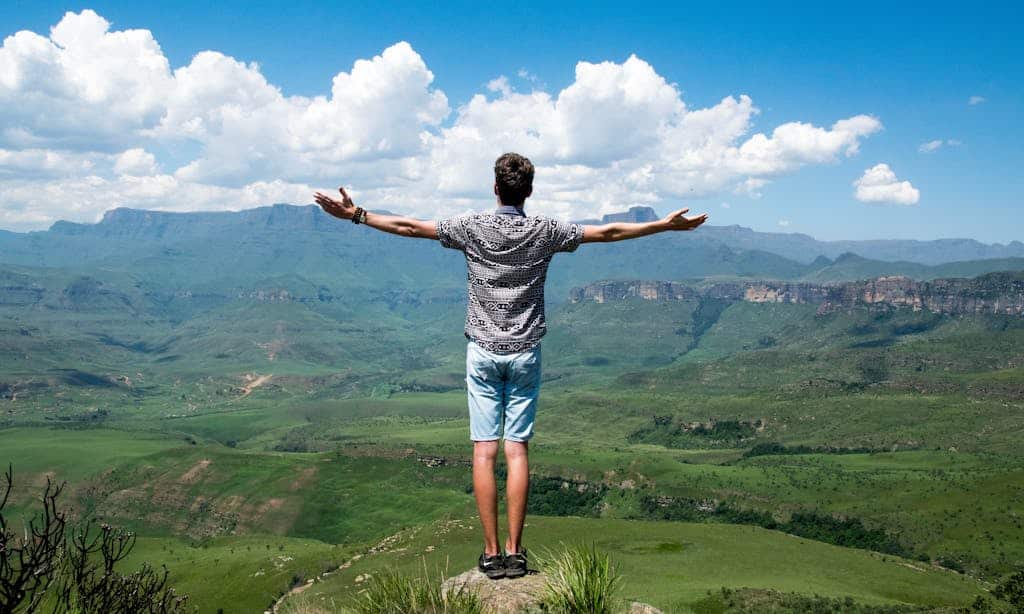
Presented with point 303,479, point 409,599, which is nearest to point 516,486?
point 409,599

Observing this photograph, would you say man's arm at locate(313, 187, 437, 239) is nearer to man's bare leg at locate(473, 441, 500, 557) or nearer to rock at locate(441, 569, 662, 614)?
man's bare leg at locate(473, 441, 500, 557)

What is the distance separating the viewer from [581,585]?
6.46m

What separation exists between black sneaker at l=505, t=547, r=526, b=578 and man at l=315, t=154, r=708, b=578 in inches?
0.4

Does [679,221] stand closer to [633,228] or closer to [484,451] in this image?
[633,228]

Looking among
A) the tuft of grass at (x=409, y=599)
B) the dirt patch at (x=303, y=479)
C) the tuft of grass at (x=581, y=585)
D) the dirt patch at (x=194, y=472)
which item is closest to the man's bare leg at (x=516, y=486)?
the tuft of grass at (x=581, y=585)

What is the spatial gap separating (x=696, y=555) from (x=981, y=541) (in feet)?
132

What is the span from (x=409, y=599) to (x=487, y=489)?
177 centimetres

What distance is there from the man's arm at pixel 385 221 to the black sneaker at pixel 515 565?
12.9 feet

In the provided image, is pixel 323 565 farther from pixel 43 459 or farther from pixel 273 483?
pixel 43 459

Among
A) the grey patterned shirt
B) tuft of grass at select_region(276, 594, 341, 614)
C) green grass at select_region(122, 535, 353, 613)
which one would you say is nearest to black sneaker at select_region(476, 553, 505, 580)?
tuft of grass at select_region(276, 594, 341, 614)

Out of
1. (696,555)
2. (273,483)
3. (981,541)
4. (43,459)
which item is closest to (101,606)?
(696,555)

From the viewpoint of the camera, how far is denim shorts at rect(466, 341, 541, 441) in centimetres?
775

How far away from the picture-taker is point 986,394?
15088 centimetres

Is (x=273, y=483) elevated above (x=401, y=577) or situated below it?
below
